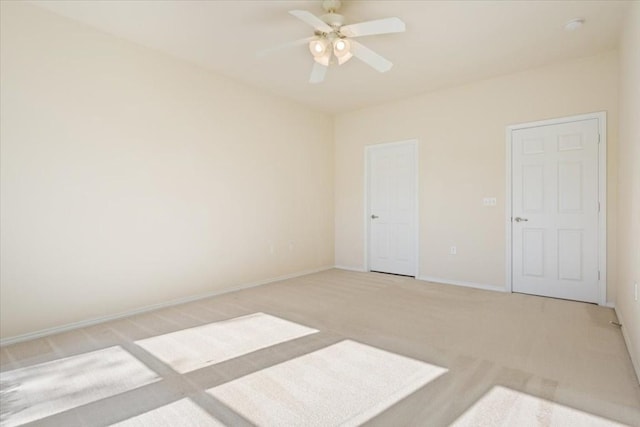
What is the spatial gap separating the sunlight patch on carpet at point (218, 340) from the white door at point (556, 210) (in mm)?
2943

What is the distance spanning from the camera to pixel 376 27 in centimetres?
257

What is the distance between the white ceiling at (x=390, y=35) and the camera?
2.76 metres

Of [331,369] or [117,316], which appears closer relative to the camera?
[331,369]

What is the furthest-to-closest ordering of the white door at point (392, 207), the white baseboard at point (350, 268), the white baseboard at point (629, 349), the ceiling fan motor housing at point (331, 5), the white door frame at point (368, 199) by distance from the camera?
the white baseboard at point (350, 268), the white door at point (392, 207), the white door frame at point (368, 199), the ceiling fan motor housing at point (331, 5), the white baseboard at point (629, 349)

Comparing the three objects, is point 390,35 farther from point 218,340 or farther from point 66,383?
point 66,383

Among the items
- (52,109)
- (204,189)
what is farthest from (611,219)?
(52,109)

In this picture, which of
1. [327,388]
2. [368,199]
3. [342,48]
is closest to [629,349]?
[327,388]

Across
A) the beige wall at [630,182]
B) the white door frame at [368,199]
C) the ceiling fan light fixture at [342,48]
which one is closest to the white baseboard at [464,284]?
the white door frame at [368,199]

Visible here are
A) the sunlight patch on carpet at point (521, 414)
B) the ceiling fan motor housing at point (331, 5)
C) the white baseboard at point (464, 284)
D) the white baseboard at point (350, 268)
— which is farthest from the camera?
the white baseboard at point (350, 268)

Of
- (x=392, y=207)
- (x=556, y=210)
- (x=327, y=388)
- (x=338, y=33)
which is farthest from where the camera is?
(x=392, y=207)

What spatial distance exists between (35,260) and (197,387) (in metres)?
1.92

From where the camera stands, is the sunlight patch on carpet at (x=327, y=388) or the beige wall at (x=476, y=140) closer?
the sunlight patch on carpet at (x=327, y=388)

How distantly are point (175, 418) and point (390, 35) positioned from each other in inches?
136

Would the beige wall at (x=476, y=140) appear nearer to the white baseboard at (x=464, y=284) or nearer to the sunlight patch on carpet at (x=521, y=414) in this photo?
the white baseboard at (x=464, y=284)
